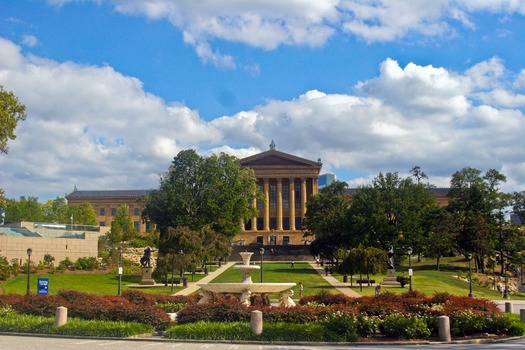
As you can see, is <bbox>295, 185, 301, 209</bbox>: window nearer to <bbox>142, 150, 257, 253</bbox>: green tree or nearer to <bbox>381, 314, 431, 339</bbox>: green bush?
<bbox>142, 150, 257, 253</bbox>: green tree

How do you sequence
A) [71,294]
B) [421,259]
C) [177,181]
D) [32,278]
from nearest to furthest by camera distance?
[71,294], [32,278], [177,181], [421,259]

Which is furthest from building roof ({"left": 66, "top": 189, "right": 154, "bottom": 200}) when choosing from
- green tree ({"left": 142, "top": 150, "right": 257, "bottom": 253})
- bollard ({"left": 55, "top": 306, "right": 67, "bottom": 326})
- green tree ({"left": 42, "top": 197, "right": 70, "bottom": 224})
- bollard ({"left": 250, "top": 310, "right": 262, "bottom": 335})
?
bollard ({"left": 250, "top": 310, "right": 262, "bottom": 335})

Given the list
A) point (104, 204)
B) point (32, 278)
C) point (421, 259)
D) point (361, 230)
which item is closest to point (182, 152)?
point (361, 230)

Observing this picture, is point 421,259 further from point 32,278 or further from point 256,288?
point 256,288

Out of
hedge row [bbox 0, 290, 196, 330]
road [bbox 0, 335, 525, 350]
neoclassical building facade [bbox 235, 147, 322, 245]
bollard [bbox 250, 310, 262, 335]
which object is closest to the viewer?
road [bbox 0, 335, 525, 350]

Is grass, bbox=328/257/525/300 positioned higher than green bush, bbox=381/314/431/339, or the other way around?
green bush, bbox=381/314/431/339

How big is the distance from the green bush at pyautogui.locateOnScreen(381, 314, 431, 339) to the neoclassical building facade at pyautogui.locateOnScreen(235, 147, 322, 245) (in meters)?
104

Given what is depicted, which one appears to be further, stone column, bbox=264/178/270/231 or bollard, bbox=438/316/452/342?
stone column, bbox=264/178/270/231

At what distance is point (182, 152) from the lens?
80875mm

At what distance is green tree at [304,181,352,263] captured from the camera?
75.3 metres

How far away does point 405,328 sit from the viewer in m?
22.5

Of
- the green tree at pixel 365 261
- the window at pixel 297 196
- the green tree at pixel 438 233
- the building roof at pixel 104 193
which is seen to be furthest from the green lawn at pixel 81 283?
the building roof at pixel 104 193

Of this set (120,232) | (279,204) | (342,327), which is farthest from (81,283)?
(279,204)

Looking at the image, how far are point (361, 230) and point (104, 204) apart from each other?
95603mm
